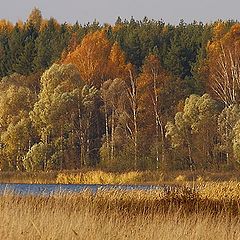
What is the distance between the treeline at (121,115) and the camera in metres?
48.3

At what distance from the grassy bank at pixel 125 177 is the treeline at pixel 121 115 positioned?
5.22 ft

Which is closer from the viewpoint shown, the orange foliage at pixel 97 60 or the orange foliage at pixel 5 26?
the orange foliage at pixel 97 60

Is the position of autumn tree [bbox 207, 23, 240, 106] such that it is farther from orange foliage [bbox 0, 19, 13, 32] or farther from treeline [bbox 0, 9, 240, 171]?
orange foliage [bbox 0, 19, 13, 32]

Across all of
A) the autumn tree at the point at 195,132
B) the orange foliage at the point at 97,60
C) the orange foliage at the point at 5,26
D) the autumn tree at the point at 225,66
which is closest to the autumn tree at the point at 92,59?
the orange foliage at the point at 97,60

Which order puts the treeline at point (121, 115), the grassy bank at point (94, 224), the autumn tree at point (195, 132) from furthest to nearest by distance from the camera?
the treeline at point (121, 115), the autumn tree at point (195, 132), the grassy bank at point (94, 224)

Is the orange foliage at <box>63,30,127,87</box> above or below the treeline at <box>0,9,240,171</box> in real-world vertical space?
above

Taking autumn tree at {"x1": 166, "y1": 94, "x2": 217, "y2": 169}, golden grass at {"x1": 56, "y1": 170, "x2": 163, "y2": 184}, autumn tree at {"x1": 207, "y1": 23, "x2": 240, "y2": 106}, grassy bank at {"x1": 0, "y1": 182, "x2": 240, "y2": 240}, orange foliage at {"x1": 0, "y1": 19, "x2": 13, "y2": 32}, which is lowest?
grassy bank at {"x1": 0, "y1": 182, "x2": 240, "y2": 240}

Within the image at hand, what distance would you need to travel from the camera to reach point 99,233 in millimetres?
11523

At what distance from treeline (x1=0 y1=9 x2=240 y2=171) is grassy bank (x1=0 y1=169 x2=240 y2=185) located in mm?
1592

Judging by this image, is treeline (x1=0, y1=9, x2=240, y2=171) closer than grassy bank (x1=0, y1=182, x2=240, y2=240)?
No

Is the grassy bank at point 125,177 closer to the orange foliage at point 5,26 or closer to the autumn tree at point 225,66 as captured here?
the autumn tree at point 225,66

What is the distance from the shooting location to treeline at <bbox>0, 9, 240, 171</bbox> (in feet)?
159

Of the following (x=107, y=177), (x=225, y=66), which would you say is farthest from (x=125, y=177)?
(x=225, y=66)

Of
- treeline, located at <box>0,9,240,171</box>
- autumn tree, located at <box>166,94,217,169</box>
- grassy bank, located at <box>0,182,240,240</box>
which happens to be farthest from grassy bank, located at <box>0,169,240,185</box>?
grassy bank, located at <box>0,182,240,240</box>
